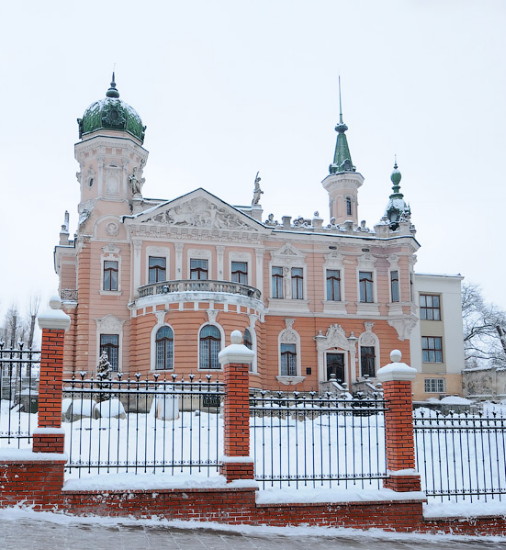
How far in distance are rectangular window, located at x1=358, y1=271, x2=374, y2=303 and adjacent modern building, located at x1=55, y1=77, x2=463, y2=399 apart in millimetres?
60

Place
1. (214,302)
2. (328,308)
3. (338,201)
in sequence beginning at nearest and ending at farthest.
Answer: (214,302), (328,308), (338,201)

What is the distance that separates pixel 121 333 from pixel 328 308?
10.4 meters

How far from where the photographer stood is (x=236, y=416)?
36.1 feet

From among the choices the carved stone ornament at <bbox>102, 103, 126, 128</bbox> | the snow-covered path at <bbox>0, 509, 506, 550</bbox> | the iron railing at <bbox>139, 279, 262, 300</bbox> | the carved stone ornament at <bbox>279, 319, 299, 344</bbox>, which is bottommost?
the snow-covered path at <bbox>0, 509, 506, 550</bbox>

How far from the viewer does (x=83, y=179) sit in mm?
34125

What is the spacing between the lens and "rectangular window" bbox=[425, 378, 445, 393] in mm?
41831

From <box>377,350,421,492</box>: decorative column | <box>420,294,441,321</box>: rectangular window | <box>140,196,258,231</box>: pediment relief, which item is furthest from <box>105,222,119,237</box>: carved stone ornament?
<box>377,350,421,492</box>: decorative column

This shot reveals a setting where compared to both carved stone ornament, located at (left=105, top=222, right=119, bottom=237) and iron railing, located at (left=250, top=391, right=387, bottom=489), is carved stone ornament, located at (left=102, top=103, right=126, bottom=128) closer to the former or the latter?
carved stone ornament, located at (left=105, top=222, right=119, bottom=237)

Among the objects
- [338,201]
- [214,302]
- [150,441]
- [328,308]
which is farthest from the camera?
[338,201]

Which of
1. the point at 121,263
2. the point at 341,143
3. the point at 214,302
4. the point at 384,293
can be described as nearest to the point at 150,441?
the point at 214,302

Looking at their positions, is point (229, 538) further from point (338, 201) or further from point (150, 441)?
point (338, 201)

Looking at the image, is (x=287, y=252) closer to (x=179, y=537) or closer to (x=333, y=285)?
(x=333, y=285)

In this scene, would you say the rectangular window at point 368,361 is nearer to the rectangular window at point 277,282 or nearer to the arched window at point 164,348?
the rectangular window at point 277,282

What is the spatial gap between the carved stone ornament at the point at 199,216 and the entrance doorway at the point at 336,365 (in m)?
7.86
